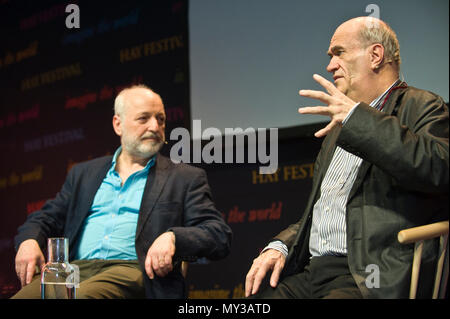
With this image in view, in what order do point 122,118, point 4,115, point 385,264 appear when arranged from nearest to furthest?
point 385,264 < point 122,118 < point 4,115

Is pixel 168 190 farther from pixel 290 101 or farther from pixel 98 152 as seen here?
pixel 98 152

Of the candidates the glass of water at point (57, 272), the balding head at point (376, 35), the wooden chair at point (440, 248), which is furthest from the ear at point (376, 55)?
the glass of water at point (57, 272)

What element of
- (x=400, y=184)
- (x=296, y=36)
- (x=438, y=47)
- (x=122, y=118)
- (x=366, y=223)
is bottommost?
(x=366, y=223)

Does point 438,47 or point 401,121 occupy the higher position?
point 438,47

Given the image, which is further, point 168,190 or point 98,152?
point 98,152

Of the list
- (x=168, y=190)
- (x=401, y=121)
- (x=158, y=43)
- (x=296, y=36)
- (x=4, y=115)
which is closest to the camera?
(x=401, y=121)

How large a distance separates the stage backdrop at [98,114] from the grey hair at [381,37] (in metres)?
1.61

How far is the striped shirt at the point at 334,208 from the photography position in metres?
1.98

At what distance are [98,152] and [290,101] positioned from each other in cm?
193

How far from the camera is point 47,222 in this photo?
9.72 feet

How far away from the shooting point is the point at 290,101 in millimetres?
3865

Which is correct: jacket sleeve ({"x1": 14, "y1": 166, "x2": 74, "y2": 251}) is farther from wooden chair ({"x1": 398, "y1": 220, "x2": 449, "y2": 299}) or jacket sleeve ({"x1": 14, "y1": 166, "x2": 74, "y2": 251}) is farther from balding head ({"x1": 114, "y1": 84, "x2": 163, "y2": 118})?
wooden chair ({"x1": 398, "y1": 220, "x2": 449, "y2": 299})

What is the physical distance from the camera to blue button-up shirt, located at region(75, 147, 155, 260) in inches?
111
